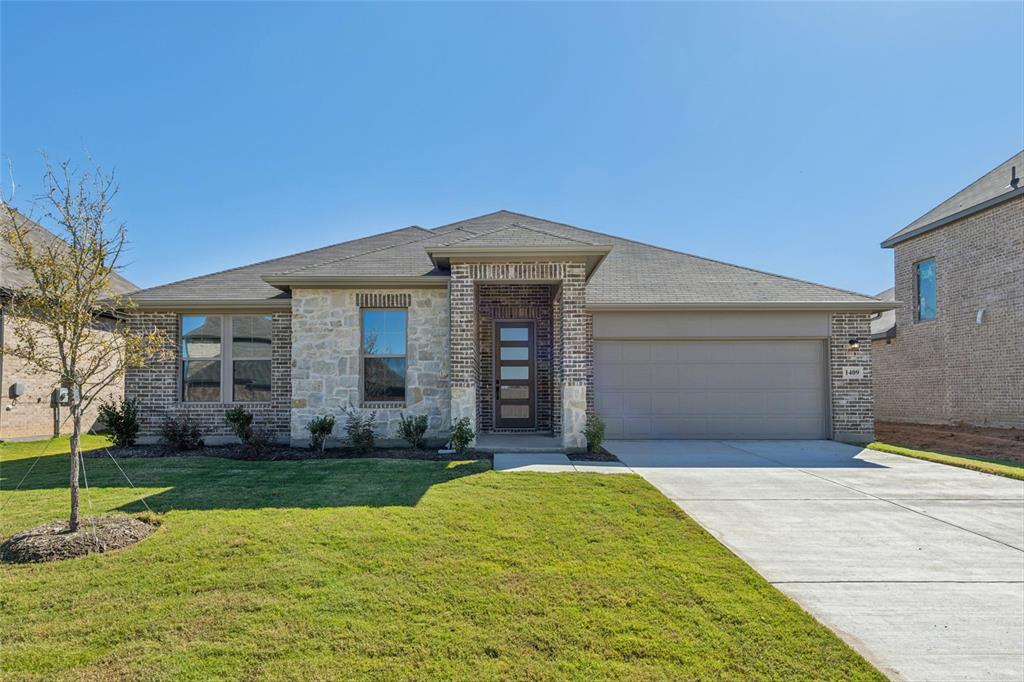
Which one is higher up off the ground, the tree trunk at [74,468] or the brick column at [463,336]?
the brick column at [463,336]

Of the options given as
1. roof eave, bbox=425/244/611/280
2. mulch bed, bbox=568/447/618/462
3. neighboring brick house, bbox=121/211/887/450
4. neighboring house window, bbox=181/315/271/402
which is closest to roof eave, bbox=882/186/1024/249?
neighboring brick house, bbox=121/211/887/450

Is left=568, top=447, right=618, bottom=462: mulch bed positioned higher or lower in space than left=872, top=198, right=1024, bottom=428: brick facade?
lower

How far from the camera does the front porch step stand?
8.84 m

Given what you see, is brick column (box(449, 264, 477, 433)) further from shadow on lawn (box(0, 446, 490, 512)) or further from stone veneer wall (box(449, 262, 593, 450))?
shadow on lawn (box(0, 446, 490, 512))

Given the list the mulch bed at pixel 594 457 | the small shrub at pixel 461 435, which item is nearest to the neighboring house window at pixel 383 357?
the small shrub at pixel 461 435

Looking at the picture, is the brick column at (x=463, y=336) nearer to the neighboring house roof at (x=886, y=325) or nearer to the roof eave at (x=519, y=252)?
the roof eave at (x=519, y=252)

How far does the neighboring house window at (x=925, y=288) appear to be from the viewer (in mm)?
14984

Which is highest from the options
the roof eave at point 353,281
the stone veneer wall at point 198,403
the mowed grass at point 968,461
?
the roof eave at point 353,281

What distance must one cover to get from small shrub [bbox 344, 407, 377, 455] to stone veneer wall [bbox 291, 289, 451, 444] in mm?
119

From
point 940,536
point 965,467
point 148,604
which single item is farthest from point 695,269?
point 148,604

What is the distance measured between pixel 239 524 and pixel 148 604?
4.97ft

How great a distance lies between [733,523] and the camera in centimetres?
512

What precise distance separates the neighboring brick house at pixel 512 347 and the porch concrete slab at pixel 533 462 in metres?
0.68

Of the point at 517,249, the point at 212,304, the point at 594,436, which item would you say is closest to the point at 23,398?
the point at 212,304
